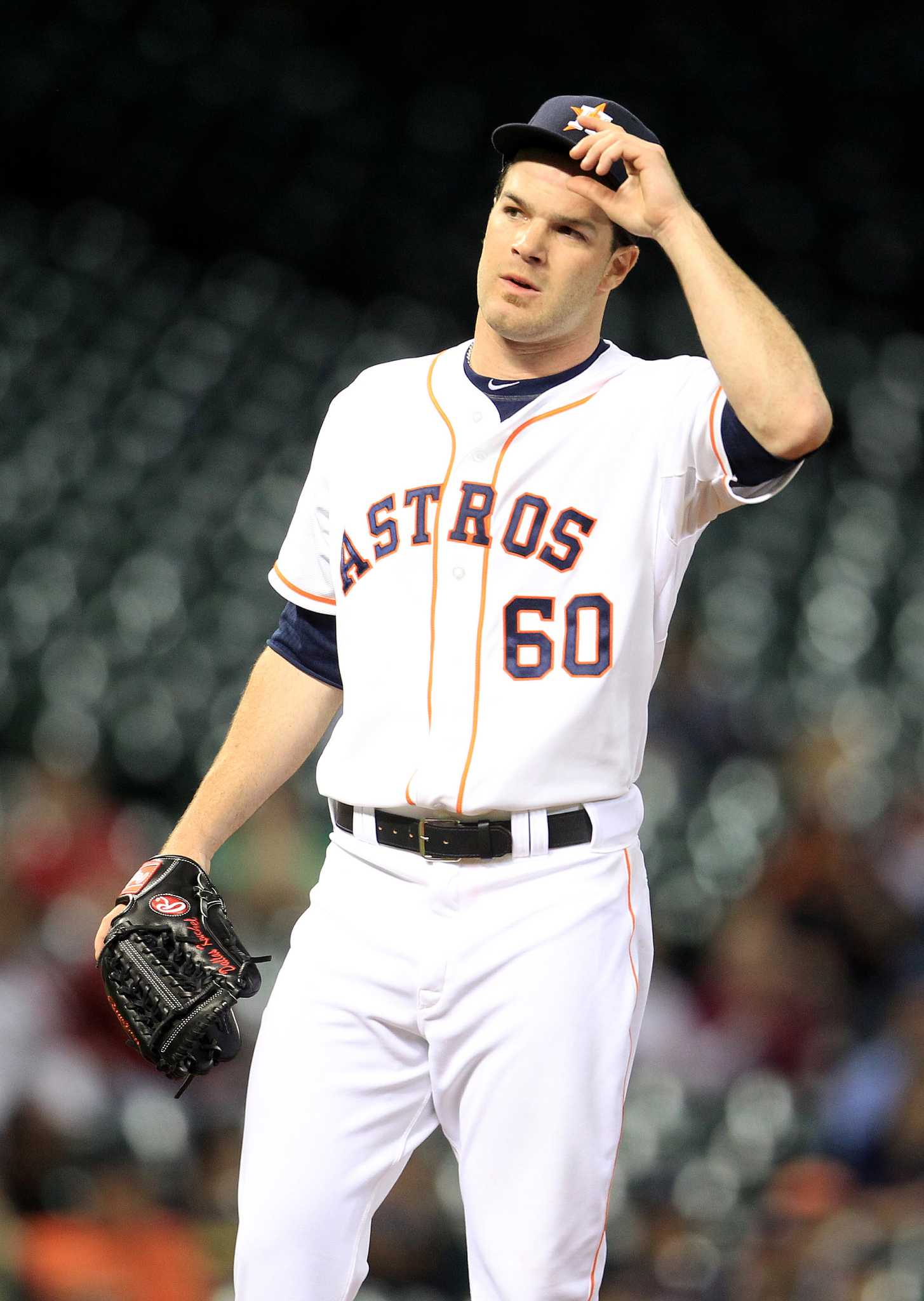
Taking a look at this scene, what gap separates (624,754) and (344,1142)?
0.36 meters

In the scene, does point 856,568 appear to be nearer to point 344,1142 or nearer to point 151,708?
point 151,708

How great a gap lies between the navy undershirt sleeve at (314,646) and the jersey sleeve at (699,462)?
33cm

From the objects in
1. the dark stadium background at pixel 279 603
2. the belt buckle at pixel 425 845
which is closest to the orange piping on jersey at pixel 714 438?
the belt buckle at pixel 425 845

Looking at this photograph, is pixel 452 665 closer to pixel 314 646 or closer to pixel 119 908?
pixel 314 646

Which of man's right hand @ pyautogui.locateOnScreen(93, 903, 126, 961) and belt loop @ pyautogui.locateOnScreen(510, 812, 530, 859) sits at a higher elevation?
belt loop @ pyautogui.locateOnScreen(510, 812, 530, 859)

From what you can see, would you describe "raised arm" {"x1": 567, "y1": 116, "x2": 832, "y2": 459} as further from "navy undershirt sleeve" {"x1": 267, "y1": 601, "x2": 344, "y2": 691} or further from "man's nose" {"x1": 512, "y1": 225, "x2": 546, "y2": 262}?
"navy undershirt sleeve" {"x1": 267, "y1": 601, "x2": 344, "y2": 691}

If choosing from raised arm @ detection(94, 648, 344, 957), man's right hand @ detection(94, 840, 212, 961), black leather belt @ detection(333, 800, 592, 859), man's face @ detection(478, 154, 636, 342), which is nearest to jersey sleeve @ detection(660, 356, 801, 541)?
man's face @ detection(478, 154, 636, 342)

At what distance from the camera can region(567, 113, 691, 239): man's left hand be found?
1.11 m

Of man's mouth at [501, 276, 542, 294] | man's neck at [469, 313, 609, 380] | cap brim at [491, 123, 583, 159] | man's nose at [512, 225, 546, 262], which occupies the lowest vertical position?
man's neck at [469, 313, 609, 380]

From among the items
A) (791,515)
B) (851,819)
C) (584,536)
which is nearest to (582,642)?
(584,536)

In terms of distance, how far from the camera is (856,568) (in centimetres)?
313

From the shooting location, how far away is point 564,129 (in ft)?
3.96

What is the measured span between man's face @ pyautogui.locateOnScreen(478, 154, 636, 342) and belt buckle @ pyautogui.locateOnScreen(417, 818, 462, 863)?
39 cm

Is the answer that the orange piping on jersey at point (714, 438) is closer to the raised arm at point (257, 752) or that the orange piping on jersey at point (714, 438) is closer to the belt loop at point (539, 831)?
the belt loop at point (539, 831)
